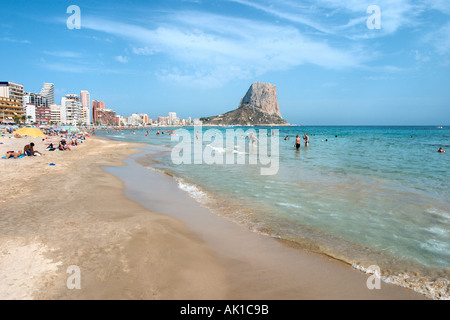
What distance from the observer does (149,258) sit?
476cm

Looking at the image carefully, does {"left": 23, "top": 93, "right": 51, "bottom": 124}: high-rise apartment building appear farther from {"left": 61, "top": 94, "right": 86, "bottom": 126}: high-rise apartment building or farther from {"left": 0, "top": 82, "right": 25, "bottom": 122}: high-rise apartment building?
{"left": 0, "top": 82, "right": 25, "bottom": 122}: high-rise apartment building

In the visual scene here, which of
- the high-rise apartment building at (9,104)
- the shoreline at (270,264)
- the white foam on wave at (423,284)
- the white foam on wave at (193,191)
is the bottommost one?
the white foam on wave at (423,284)

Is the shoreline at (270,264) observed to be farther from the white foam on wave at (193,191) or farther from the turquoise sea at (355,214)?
the white foam on wave at (193,191)

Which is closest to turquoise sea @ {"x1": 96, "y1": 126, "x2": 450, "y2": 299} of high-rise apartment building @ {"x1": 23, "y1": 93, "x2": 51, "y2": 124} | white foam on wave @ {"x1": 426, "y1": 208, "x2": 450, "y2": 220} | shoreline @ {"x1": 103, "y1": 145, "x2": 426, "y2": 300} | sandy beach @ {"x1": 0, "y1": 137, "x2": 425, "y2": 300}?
white foam on wave @ {"x1": 426, "y1": 208, "x2": 450, "y2": 220}

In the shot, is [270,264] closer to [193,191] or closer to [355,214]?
[355,214]

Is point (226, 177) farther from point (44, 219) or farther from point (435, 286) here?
point (435, 286)

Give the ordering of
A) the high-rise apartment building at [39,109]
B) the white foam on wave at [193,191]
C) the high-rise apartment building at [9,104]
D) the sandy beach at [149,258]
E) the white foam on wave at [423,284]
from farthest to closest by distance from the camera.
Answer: the high-rise apartment building at [39,109] → the high-rise apartment building at [9,104] → the white foam on wave at [193,191] → the white foam on wave at [423,284] → the sandy beach at [149,258]

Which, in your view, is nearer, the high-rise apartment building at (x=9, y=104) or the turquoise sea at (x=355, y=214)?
the turquoise sea at (x=355, y=214)

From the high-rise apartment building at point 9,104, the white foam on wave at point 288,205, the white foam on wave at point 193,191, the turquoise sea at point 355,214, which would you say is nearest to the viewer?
the turquoise sea at point 355,214

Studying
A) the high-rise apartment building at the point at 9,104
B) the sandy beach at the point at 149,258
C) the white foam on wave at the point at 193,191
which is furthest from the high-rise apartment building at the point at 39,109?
the sandy beach at the point at 149,258

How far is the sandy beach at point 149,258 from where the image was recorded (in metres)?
3.81

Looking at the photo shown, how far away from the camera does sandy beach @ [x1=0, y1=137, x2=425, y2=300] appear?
3.81 meters

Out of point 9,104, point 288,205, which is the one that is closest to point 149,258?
point 288,205

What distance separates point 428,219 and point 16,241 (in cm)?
1039
